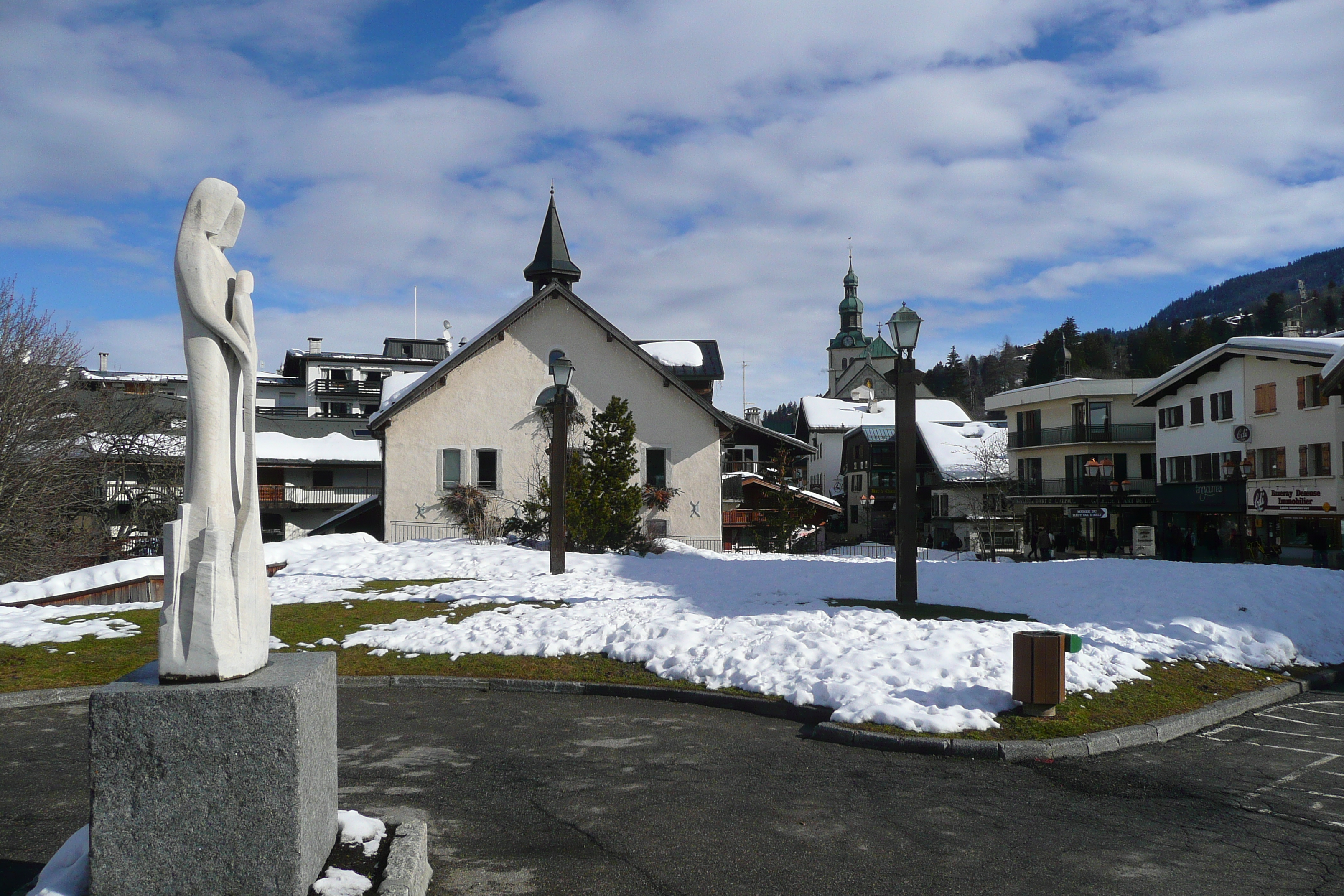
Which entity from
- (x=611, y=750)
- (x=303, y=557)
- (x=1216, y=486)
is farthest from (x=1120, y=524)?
(x=611, y=750)

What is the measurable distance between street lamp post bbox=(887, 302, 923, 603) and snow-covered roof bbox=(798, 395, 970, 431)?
193ft

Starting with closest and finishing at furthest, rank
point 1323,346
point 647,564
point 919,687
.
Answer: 1. point 919,687
2. point 647,564
3. point 1323,346

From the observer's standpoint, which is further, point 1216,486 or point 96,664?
point 1216,486

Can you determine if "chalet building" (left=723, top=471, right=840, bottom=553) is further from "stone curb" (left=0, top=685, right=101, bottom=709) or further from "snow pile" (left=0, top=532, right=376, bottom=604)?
"stone curb" (left=0, top=685, right=101, bottom=709)

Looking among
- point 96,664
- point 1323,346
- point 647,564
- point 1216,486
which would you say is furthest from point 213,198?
point 1216,486

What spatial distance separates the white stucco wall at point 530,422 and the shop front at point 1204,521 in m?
24.5

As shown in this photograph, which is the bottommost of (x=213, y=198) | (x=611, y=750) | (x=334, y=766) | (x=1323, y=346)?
(x=611, y=750)

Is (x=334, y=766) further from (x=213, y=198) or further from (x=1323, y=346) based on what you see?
(x=1323, y=346)

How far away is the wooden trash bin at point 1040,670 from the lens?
8.80 meters

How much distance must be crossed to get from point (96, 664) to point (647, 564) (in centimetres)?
1061

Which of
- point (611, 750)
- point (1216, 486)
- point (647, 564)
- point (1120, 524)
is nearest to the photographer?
point (611, 750)

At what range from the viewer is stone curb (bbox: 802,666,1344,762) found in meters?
8.13

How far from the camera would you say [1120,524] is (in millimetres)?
55781

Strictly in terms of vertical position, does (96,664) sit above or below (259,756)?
below
